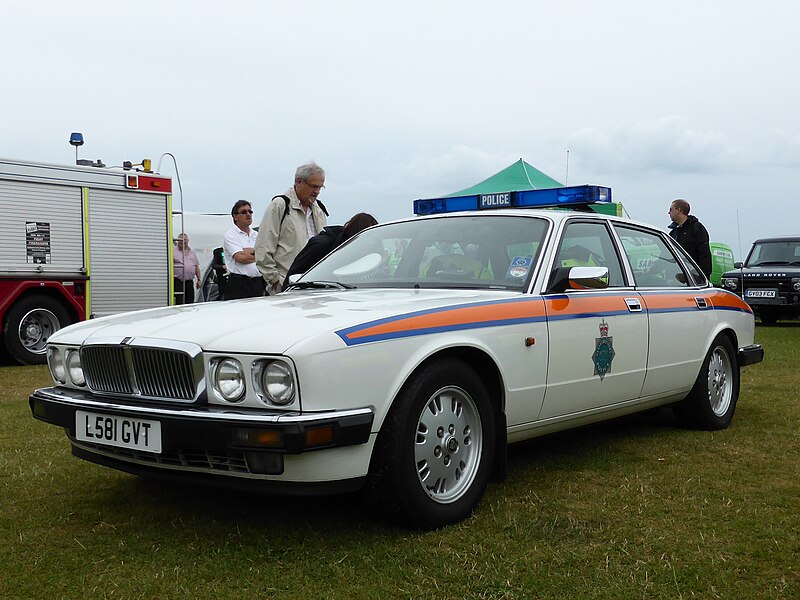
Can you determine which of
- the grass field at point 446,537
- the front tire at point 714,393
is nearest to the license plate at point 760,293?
the front tire at point 714,393

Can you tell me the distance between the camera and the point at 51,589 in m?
2.98

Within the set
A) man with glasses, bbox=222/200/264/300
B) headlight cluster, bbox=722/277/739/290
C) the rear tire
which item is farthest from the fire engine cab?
headlight cluster, bbox=722/277/739/290

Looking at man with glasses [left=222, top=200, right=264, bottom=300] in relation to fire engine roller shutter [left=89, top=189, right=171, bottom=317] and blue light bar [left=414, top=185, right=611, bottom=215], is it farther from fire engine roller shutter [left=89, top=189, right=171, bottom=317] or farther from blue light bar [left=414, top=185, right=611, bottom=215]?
fire engine roller shutter [left=89, top=189, right=171, bottom=317]

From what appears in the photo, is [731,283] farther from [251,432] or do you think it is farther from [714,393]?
[251,432]

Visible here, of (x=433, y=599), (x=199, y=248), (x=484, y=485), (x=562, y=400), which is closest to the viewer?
(x=433, y=599)

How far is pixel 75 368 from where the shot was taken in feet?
12.5

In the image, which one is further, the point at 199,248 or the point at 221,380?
the point at 199,248

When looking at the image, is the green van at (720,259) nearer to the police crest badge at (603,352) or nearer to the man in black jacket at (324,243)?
the man in black jacket at (324,243)

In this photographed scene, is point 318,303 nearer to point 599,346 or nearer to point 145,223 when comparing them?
point 599,346

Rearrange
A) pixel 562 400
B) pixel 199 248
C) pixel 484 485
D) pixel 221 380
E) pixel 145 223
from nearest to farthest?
pixel 221 380, pixel 484 485, pixel 562 400, pixel 145 223, pixel 199 248

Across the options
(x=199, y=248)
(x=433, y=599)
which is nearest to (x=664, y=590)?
(x=433, y=599)

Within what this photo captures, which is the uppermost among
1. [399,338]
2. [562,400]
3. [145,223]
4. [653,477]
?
[145,223]

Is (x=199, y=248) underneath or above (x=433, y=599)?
above

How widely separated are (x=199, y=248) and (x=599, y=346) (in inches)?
620
